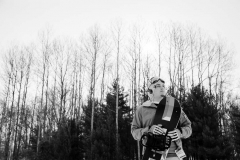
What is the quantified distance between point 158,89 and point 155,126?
49 centimetres

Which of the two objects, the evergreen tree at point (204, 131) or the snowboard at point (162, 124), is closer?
the snowboard at point (162, 124)

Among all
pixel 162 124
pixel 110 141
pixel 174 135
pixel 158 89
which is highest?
pixel 158 89

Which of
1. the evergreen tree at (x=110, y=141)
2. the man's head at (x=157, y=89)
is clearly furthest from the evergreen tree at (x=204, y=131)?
the man's head at (x=157, y=89)

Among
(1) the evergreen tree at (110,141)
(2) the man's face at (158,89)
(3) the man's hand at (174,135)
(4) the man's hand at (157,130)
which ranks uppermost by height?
(2) the man's face at (158,89)

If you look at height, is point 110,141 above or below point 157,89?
below

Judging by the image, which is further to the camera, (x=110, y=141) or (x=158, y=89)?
(x=110, y=141)

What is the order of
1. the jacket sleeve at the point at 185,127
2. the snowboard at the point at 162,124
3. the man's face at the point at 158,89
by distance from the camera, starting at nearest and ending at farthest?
the snowboard at the point at 162,124
the jacket sleeve at the point at 185,127
the man's face at the point at 158,89

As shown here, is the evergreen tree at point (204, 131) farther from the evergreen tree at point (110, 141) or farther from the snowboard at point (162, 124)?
the snowboard at point (162, 124)

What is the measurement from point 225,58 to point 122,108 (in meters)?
10.9

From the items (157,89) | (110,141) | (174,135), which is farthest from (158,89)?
(110,141)

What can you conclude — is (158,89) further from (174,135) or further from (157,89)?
(174,135)

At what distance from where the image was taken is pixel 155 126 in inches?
79.2

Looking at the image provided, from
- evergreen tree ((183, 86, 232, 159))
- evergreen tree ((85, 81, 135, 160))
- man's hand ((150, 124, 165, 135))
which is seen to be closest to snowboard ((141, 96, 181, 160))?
man's hand ((150, 124, 165, 135))

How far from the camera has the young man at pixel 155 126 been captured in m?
2.02
